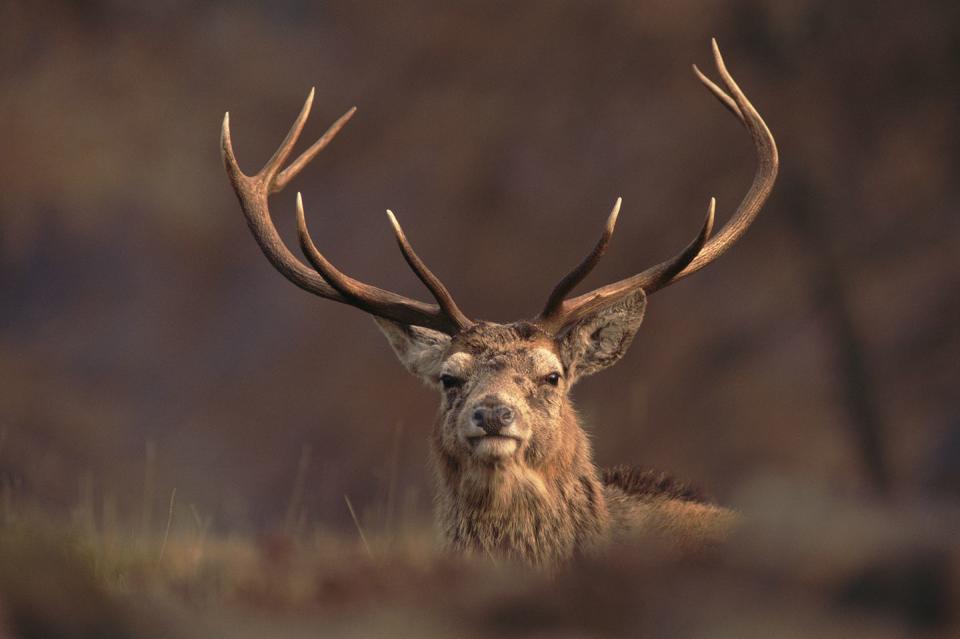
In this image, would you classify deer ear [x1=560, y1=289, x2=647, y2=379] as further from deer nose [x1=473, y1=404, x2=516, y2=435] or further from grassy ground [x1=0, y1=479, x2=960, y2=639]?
grassy ground [x1=0, y1=479, x2=960, y2=639]

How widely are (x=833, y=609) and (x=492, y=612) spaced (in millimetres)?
447

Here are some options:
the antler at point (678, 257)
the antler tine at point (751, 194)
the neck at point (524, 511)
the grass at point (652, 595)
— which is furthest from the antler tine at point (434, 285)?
the grass at point (652, 595)

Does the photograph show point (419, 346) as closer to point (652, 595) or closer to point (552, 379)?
point (552, 379)

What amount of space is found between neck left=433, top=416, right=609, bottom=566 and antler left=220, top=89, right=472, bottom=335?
0.69 m

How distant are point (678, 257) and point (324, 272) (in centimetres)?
141

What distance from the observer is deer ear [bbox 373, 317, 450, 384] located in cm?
611

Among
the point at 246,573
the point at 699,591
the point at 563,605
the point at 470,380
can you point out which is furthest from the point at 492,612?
the point at 470,380

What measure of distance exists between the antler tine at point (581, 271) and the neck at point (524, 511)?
608 mm

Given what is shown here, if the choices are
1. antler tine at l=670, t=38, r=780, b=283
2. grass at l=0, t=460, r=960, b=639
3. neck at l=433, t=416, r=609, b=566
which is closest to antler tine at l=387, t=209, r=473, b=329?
neck at l=433, t=416, r=609, b=566

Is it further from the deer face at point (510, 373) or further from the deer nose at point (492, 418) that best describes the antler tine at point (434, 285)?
the deer nose at point (492, 418)

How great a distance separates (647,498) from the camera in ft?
19.8

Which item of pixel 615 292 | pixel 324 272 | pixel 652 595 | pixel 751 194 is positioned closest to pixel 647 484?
pixel 615 292

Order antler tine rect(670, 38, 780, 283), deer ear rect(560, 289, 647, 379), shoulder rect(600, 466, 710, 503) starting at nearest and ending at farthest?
deer ear rect(560, 289, 647, 379) → shoulder rect(600, 466, 710, 503) → antler tine rect(670, 38, 780, 283)

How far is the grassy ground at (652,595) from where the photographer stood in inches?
71.6
